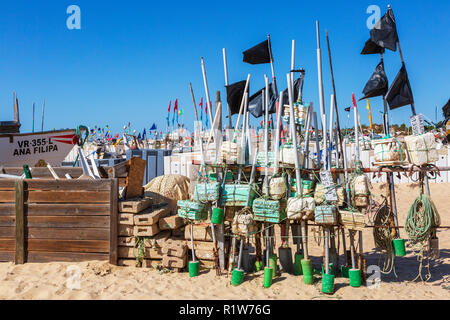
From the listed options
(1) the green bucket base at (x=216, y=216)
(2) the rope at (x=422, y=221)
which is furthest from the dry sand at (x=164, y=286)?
(1) the green bucket base at (x=216, y=216)

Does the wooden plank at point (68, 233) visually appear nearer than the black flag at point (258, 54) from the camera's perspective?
Yes

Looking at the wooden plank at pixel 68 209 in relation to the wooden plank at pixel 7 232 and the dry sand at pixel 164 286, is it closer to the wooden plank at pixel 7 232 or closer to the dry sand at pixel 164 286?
the wooden plank at pixel 7 232

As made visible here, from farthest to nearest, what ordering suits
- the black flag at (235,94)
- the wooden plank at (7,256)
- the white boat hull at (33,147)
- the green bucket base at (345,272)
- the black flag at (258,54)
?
the white boat hull at (33,147)
the black flag at (258,54)
the black flag at (235,94)
the wooden plank at (7,256)
the green bucket base at (345,272)

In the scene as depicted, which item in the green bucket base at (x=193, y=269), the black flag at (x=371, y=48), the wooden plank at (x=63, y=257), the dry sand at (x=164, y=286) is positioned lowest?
the dry sand at (x=164, y=286)

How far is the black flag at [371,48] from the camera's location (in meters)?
6.47

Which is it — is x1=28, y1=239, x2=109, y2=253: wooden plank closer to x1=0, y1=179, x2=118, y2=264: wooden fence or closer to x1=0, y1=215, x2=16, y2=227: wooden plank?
x1=0, y1=179, x2=118, y2=264: wooden fence

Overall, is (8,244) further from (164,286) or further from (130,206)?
(164,286)

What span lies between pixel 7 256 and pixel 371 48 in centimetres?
755

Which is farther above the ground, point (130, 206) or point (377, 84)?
point (377, 84)

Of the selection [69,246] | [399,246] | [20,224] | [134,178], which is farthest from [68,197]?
[399,246]

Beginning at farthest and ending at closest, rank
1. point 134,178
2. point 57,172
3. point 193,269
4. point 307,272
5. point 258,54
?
point 57,172
point 134,178
point 258,54
point 193,269
point 307,272

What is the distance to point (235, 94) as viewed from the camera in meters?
6.88

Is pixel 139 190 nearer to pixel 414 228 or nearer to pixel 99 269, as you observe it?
pixel 99 269
